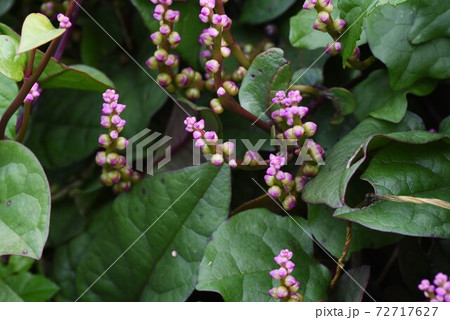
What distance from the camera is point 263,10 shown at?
3.68ft

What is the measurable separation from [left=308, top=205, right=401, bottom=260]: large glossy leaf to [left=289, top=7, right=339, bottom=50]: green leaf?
249 mm

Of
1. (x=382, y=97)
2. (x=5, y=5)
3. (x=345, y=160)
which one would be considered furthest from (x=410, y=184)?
(x=5, y=5)

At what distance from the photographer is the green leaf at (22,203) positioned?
2.64 ft

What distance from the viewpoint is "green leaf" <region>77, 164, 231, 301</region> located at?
0.93 meters

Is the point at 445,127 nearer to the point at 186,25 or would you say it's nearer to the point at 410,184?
the point at 410,184

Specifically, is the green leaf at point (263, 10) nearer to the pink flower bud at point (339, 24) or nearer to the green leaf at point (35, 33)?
the pink flower bud at point (339, 24)

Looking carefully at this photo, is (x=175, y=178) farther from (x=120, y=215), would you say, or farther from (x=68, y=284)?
(x=68, y=284)

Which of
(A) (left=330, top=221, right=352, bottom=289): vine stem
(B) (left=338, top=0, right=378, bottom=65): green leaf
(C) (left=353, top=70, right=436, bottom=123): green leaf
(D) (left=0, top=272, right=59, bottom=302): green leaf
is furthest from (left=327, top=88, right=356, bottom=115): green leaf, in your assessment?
(D) (left=0, top=272, right=59, bottom=302): green leaf

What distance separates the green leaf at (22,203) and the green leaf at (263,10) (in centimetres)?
47

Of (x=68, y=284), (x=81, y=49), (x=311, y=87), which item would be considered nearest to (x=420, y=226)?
(x=311, y=87)

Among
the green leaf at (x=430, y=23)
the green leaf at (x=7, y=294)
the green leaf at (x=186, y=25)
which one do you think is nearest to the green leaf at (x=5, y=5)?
the green leaf at (x=186, y=25)

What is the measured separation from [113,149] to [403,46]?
0.45 metres

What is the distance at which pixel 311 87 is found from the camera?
1000mm
